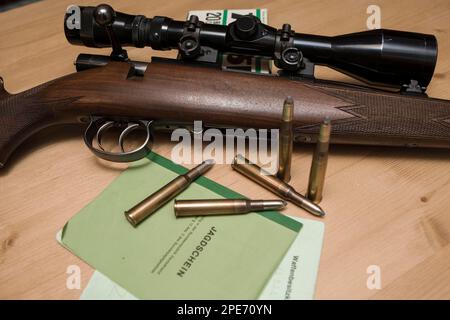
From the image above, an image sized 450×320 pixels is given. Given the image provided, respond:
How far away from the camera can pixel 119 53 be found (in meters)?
0.96

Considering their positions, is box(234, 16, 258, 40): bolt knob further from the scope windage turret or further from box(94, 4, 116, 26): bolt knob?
box(94, 4, 116, 26): bolt knob

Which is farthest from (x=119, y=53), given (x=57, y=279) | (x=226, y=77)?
(x=57, y=279)

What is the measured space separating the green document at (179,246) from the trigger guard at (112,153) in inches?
2.9

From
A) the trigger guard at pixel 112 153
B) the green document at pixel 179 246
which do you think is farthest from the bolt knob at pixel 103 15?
the green document at pixel 179 246

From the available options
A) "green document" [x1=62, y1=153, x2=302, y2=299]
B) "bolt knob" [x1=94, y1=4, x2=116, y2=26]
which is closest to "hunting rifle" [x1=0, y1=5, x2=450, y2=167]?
"bolt knob" [x1=94, y1=4, x2=116, y2=26]

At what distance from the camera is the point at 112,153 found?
95 cm

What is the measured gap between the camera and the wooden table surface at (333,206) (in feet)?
2.72

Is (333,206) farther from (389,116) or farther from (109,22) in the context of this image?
(109,22)

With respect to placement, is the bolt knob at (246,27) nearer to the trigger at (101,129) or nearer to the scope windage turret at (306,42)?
the scope windage turret at (306,42)

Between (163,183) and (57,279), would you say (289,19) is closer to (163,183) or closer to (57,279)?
(163,183)

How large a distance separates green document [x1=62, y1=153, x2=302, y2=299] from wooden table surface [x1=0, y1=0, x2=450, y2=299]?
0.04 m
